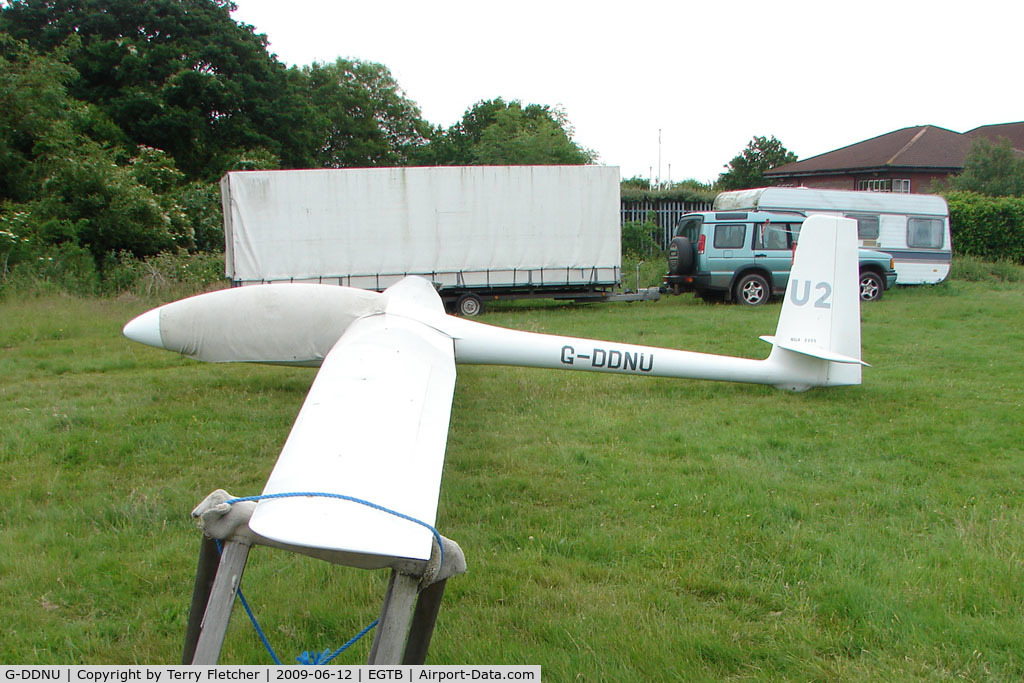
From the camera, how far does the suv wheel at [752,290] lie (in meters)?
16.2

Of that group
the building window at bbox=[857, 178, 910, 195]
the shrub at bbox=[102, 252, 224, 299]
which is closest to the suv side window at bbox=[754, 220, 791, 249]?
the shrub at bbox=[102, 252, 224, 299]

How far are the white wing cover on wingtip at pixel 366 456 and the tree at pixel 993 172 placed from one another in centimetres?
3608

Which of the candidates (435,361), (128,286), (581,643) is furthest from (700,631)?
(128,286)

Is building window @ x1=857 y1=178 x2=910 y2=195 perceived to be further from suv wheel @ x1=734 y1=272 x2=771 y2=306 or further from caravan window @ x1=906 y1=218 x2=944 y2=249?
suv wheel @ x1=734 y1=272 x2=771 y2=306

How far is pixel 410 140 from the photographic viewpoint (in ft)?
197

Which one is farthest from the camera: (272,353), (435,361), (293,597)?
(272,353)

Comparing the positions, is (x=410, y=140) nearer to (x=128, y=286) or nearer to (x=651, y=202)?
(x=651, y=202)

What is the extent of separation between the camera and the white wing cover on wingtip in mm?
2146

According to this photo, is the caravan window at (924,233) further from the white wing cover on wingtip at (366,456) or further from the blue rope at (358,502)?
the blue rope at (358,502)

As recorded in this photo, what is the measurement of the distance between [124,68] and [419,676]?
1469 inches

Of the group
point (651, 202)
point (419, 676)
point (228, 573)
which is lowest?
point (419, 676)

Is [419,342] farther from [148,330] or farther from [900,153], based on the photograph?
[900,153]

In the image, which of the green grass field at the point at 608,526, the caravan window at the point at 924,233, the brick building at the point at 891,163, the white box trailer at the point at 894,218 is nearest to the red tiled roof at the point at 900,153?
the brick building at the point at 891,163

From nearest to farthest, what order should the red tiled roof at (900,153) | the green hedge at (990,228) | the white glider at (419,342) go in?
the white glider at (419,342) → the green hedge at (990,228) → the red tiled roof at (900,153)
